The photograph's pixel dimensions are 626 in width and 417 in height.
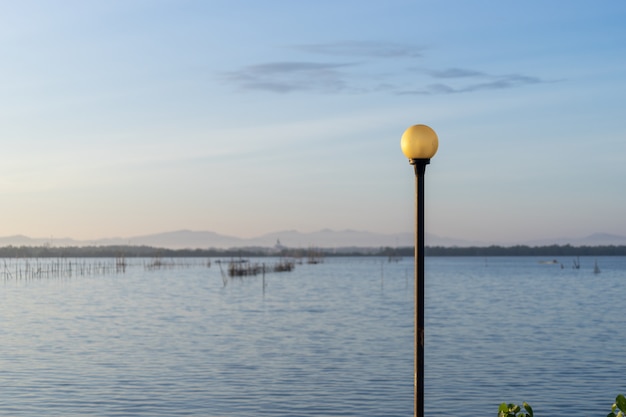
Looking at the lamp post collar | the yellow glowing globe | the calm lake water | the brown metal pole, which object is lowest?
the calm lake water

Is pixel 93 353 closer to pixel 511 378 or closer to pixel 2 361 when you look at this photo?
pixel 2 361

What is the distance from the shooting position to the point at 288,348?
3253 cm

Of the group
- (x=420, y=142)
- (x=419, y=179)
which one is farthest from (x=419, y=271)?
(x=420, y=142)

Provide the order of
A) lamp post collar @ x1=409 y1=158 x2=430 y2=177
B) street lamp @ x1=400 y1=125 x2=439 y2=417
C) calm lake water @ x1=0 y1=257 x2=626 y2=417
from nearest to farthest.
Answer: street lamp @ x1=400 y1=125 x2=439 y2=417
lamp post collar @ x1=409 y1=158 x2=430 y2=177
calm lake water @ x1=0 y1=257 x2=626 y2=417

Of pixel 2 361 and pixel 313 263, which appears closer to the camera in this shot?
pixel 2 361

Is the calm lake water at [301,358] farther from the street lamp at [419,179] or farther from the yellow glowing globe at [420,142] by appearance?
the yellow glowing globe at [420,142]

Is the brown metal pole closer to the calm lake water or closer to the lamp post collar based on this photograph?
the lamp post collar

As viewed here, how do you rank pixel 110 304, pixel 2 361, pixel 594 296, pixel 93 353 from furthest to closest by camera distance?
pixel 594 296 → pixel 110 304 → pixel 93 353 → pixel 2 361

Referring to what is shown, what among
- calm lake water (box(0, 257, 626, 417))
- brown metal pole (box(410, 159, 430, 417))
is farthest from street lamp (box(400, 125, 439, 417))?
calm lake water (box(0, 257, 626, 417))

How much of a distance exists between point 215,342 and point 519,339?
12778 millimetres

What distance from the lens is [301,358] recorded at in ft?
96.6

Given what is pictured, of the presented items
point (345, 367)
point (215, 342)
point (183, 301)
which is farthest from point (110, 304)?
point (345, 367)

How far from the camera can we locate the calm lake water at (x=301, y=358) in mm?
21438

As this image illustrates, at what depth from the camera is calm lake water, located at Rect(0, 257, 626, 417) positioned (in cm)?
2144
